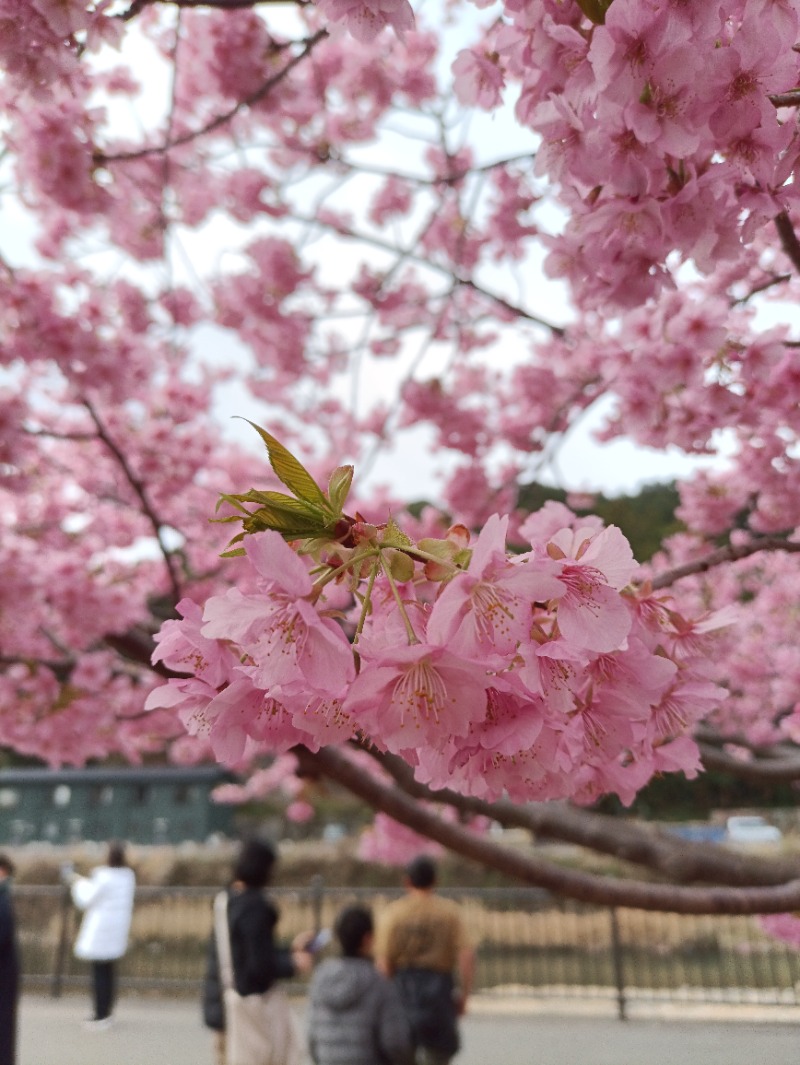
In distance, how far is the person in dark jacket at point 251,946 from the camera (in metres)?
3.75

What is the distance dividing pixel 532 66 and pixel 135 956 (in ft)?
39.0

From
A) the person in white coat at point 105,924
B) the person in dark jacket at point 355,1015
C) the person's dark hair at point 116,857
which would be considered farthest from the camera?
the person's dark hair at point 116,857

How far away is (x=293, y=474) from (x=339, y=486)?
0.06m

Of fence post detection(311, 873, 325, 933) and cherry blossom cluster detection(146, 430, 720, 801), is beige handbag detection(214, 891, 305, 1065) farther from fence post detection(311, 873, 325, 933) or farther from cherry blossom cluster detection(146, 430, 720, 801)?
fence post detection(311, 873, 325, 933)

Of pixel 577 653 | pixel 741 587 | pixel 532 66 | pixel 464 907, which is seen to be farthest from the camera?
pixel 464 907

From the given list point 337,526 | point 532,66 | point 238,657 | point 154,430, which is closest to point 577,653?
point 337,526

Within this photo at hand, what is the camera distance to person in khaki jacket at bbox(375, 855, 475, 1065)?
14.7ft

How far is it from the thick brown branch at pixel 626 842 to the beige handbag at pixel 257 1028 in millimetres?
1696

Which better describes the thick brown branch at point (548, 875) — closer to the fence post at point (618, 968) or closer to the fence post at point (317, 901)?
the fence post at point (618, 968)

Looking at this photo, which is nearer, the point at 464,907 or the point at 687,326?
the point at 687,326

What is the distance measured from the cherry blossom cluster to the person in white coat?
7.69 metres

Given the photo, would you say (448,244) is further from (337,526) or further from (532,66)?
(337,526)

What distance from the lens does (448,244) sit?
6.70 m

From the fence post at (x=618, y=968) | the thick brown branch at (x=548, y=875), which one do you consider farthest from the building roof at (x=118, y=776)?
the thick brown branch at (x=548, y=875)
